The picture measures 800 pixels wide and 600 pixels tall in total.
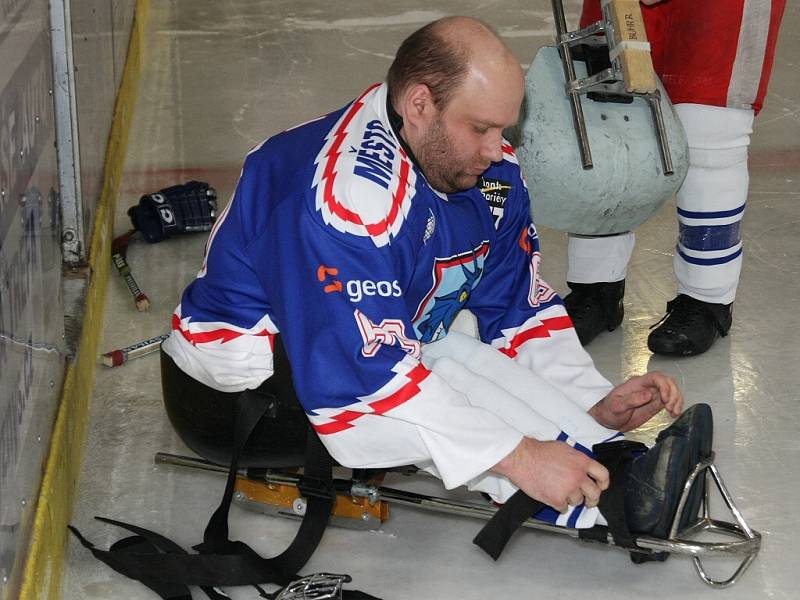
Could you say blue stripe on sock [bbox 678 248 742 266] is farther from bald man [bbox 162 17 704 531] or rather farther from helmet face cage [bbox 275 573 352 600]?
helmet face cage [bbox 275 573 352 600]

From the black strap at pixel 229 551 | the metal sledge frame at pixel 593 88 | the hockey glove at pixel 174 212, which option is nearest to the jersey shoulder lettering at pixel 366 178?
the black strap at pixel 229 551

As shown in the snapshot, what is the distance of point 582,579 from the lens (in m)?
2.28

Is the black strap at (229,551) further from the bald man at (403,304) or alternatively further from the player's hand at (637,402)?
the player's hand at (637,402)

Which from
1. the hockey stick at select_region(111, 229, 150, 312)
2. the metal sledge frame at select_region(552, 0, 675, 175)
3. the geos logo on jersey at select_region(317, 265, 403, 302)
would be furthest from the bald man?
the hockey stick at select_region(111, 229, 150, 312)

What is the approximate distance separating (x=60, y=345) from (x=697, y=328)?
4.82 feet

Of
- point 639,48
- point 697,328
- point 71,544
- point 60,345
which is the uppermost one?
point 639,48

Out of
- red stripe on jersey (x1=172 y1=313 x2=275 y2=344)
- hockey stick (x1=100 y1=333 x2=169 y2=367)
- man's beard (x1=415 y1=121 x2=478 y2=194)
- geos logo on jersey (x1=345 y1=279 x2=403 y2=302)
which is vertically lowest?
hockey stick (x1=100 y1=333 x2=169 y2=367)

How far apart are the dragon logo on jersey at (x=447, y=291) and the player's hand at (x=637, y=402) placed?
31 cm

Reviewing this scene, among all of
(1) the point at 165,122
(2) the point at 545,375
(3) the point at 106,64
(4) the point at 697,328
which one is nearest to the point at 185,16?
(1) the point at 165,122

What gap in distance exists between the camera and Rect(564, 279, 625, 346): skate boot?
125 inches

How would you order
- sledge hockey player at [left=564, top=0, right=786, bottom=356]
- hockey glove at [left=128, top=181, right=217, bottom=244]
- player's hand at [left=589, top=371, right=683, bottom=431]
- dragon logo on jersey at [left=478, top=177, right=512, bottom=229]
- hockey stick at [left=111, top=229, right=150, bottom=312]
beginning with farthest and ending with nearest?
1. hockey glove at [left=128, top=181, right=217, bottom=244]
2. hockey stick at [left=111, top=229, right=150, bottom=312]
3. sledge hockey player at [left=564, top=0, right=786, bottom=356]
4. dragon logo on jersey at [left=478, top=177, right=512, bottom=229]
5. player's hand at [left=589, top=371, right=683, bottom=431]

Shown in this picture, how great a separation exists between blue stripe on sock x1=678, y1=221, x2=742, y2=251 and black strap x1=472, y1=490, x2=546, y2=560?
1158 millimetres

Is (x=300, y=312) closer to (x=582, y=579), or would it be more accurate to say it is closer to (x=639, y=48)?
(x=582, y=579)

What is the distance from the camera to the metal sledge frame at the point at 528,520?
212cm
